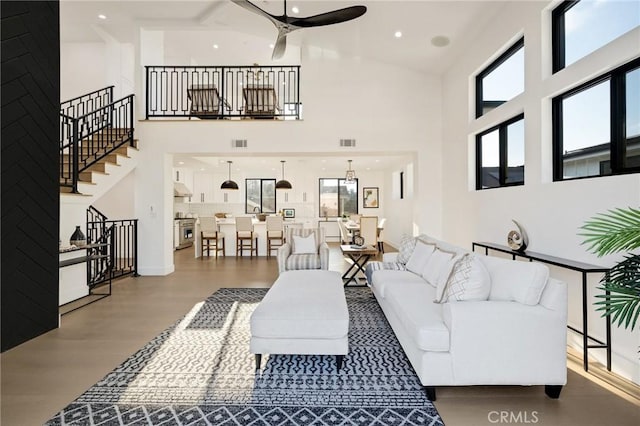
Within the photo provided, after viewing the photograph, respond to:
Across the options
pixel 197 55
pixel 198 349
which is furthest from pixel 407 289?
pixel 197 55

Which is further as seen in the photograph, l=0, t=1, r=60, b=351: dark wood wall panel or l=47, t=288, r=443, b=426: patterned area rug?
l=0, t=1, r=60, b=351: dark wood wall panel

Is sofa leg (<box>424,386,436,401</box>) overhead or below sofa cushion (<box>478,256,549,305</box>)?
below

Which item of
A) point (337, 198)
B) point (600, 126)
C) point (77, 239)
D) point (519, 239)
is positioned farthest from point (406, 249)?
point (337, 198)

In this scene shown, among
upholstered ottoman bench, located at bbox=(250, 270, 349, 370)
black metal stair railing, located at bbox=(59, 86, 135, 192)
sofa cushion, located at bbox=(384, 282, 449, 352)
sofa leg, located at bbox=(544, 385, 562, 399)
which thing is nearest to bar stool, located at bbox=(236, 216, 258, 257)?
black metal stair railing, located at bbox=(59, 86, 135, 192)

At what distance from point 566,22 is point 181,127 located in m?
6.09

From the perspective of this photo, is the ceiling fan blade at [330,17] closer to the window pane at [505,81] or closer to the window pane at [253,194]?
the window pane at [505,81]

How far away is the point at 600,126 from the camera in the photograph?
282 centimetres

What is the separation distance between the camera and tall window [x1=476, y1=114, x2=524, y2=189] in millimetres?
3995

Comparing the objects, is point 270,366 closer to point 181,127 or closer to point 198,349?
point 198,349

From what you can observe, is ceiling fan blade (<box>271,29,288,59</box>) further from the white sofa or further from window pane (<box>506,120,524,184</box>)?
the white sofa

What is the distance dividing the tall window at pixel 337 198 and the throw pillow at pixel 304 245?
21.6 feet

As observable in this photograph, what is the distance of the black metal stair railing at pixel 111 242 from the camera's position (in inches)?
209

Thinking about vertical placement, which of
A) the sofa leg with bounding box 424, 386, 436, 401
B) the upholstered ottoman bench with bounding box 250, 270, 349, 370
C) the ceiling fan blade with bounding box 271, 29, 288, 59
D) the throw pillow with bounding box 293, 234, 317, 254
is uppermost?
the ceiling fan blade with bounding box 271, 29, 288, 59

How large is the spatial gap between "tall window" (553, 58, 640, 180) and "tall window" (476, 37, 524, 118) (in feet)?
2.85
